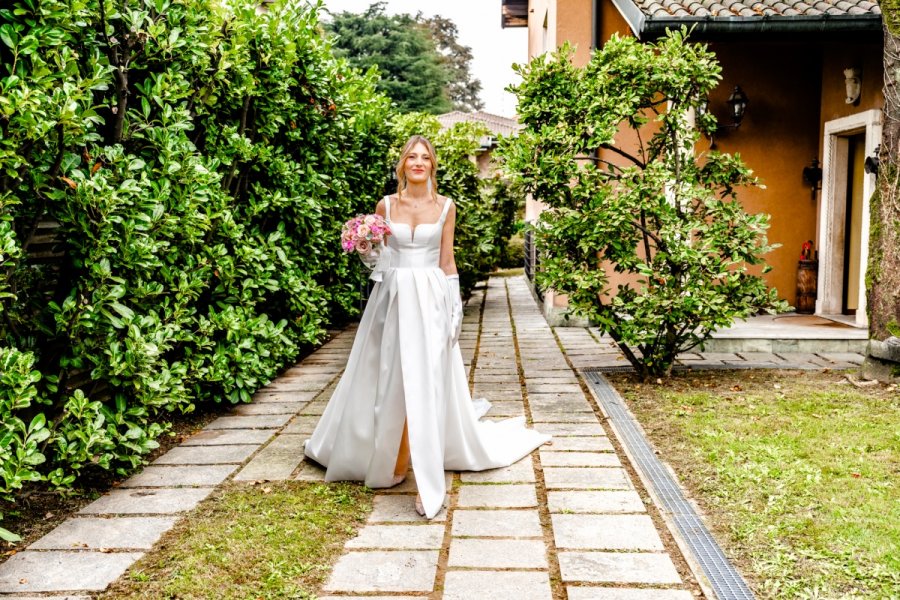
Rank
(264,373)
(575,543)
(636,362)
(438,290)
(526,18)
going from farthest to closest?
(526,18) < (636,362) < (264,373) < (438,290) < (575,543)

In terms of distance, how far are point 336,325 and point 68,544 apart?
275 inches

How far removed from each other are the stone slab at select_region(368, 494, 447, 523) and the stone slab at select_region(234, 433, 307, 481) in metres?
0.64

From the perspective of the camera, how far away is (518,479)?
4.23 meters

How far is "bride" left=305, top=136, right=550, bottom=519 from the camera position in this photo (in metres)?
3.99

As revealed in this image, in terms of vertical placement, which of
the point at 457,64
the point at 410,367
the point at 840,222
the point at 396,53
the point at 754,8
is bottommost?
the point at 410,367

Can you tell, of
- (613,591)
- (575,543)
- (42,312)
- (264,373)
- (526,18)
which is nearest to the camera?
(613,591)

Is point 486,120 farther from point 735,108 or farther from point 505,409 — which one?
point 505,409

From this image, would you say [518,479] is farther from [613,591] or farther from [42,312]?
[42,312]

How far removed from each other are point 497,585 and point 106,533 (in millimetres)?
1811

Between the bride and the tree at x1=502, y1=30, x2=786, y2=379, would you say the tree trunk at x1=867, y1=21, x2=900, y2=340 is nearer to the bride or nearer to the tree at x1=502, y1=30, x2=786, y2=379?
the tree at x1=502, y1=30, x2=786, y2=379

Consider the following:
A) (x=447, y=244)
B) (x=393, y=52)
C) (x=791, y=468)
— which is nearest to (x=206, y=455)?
(x=447, y=244)

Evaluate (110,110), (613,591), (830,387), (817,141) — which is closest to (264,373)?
(110,110)

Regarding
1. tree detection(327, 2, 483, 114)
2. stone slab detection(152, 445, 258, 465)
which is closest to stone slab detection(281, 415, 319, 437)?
stone slab detection(152, 445, 258, 465)

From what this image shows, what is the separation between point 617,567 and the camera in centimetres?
312
